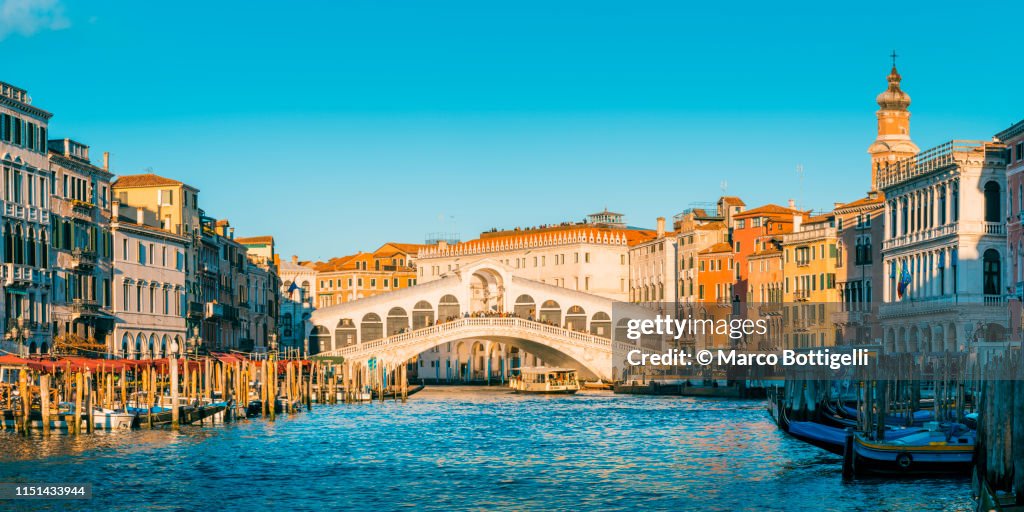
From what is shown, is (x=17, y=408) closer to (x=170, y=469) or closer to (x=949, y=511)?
(x=170, y=469)

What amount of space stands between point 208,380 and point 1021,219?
21.5 m

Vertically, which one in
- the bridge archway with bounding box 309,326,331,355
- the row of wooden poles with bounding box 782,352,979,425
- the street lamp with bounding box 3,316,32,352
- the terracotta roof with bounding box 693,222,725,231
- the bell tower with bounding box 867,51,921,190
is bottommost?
the row of wooden poles with bounding box 782,352,979,425

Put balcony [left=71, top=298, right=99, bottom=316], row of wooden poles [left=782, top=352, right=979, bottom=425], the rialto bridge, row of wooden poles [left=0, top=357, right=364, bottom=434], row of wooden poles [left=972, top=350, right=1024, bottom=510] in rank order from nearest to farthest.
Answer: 1. row of wooden poles [left=972, top=350, right=1024, bottom=510]
2. row of wooden poles [left=782, top=352, right=979, bottom=425]
3. row of wooden poles [left=0, top=357, right=364, bottom=434]
4. balcony [left=71, top=298, right=99, bottom=316]
5. the rialto bridge

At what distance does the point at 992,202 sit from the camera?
46875 millimetres

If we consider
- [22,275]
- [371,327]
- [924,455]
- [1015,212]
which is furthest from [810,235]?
[924,455]

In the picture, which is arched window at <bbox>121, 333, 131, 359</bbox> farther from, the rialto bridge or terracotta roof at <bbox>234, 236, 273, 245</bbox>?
terracotta roof at <bbox>234, 236, 273, 245</bbox>

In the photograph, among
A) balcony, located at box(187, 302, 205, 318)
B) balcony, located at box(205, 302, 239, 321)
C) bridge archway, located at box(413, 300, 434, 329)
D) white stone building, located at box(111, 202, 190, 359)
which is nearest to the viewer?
white stone building, located at box(111, 202, 190, 359)

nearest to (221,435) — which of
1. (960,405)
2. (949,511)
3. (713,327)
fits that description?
(960,405)

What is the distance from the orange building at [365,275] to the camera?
99.4m

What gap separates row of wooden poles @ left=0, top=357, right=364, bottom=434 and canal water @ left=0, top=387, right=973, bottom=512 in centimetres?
79

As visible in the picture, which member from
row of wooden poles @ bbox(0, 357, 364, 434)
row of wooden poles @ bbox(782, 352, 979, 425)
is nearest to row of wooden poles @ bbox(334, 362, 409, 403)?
row of wooden poles @ bbox(0, 357, 364, 434)

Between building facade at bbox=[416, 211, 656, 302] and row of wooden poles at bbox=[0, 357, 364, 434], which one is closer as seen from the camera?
row of wooden poles at bbox=[0, 357, 364, 434]

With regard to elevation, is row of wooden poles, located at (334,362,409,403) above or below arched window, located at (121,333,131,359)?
below

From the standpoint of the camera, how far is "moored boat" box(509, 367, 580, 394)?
62.6 m
